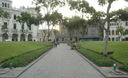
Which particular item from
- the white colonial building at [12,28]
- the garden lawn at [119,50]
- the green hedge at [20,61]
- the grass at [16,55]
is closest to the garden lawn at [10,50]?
the grass at [16,55]

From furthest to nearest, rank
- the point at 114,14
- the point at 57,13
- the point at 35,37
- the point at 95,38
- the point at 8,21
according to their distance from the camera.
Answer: the point at 95,38
the point at 35,37
the point at 8,21
the point at 57,13
the point at 114,14

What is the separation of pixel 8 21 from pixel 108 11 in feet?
193

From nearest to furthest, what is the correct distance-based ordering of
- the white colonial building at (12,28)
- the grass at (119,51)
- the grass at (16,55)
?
the grass at (16,55), the grass at (119,51), the white colonial building at (12,28)

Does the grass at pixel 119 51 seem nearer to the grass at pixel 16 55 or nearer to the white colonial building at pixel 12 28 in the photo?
the grass at pixel 16 55

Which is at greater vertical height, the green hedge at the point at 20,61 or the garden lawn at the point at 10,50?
the garden lawn at the point at 10,50

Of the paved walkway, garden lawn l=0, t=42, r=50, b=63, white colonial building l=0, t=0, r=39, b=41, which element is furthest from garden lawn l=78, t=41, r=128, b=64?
white colonial building l=0, t=0, r=39, b=41

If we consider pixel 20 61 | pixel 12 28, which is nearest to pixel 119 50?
pixel 20 61

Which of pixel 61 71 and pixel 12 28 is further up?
pixel 12 28

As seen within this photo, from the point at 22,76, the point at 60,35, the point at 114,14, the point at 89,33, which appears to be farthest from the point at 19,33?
the point at 22,76

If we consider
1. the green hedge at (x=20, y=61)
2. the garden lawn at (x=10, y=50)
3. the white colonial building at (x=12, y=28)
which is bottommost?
the green hedge at (x=20, y=61)

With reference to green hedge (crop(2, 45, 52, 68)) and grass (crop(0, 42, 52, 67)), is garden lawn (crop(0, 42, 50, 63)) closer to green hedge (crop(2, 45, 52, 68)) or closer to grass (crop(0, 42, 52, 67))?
grass (crop(0, 42, 52, 67))

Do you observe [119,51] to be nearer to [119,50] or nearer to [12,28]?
[119,50]

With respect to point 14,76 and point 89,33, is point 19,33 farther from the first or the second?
point 14,76

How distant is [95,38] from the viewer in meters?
111
